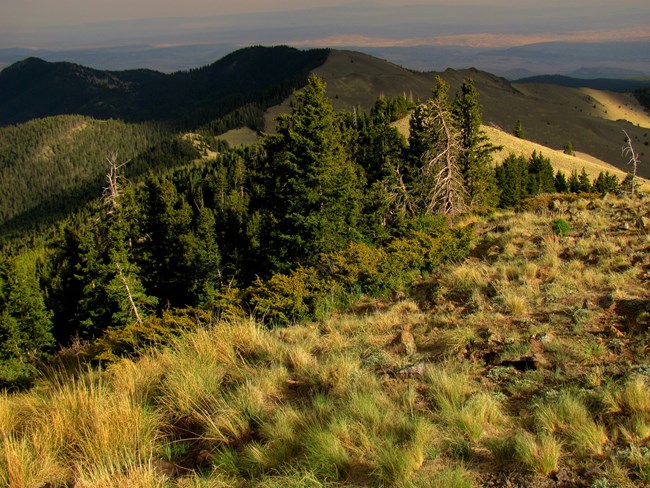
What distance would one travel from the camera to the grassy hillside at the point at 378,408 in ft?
11.7

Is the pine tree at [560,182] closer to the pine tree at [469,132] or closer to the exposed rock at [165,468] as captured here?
the pine tree at [469,132]

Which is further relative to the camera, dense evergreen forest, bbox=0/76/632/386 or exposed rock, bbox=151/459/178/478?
dense evergreen forest, bbox=0/76/632/386

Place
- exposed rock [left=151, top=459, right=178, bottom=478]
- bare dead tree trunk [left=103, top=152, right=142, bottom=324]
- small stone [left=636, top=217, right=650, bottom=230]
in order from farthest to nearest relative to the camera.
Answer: bare dead tree trunk [left=103, top=152, right=142, bottom=324] < small stone [left=636, top=217, right=650, bottom=230] < exposed rock [left=151, top=459, right=178, bottom=478]

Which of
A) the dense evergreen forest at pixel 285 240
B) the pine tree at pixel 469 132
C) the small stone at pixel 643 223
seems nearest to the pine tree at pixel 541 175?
the dense evergreen forest at pixel 285 240

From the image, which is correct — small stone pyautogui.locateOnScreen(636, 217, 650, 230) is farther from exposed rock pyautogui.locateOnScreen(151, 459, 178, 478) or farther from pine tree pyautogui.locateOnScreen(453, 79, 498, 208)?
pine tree pyautogui.locateOnScreen(453, 79, 498, 208)

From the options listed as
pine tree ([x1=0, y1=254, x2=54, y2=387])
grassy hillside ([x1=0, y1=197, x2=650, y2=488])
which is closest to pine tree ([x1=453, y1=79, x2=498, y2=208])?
grassy hillside ([x1=0, y1=197, x2=650, y2=488])

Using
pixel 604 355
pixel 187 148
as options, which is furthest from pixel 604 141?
pixel 604 355

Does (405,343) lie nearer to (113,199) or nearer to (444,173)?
(113,199)

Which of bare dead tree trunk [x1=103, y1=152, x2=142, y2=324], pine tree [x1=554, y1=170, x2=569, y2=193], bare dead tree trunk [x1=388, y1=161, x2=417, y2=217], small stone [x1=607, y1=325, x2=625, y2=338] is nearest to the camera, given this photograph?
small stone [x1=607, y1=325, x2=625, y2=338]

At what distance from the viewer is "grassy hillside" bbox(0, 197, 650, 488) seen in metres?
3.58

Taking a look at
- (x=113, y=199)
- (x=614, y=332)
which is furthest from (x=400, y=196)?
(x=614, y=332)

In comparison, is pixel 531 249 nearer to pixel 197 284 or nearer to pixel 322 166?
pixel 322 166

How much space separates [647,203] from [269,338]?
15.5 m

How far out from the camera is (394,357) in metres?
6.43
